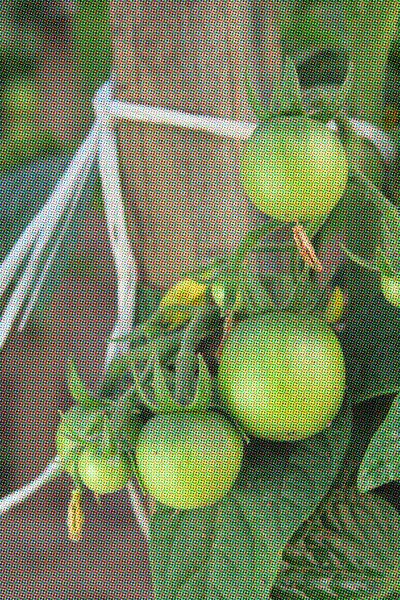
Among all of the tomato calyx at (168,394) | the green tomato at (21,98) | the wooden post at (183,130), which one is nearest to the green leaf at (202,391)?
the tomato calyx at (168,394)

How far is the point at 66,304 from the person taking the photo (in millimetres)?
697

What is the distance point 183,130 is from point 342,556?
0.65 feet

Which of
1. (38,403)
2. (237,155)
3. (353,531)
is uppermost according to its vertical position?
(237,155)

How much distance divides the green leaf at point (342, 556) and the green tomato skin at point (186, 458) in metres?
0.06

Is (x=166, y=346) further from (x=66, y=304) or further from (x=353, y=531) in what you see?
(x=66, y=304)

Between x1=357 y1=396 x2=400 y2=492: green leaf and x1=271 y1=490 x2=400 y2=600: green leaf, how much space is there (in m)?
0.06

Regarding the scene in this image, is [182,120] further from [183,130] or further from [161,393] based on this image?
[161,393]

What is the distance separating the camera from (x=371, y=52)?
0.95ft

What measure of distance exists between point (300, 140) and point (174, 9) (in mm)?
141

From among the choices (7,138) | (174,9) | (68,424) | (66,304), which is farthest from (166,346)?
(66,304)

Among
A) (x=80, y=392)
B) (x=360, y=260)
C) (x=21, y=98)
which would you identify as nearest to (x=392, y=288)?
(x=360, y=260)

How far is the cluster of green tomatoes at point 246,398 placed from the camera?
0.60 ft

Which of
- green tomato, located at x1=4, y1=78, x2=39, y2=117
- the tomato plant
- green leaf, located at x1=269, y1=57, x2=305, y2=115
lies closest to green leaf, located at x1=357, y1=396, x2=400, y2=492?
the tomato plant

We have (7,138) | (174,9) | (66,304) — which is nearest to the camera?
(174,9)
